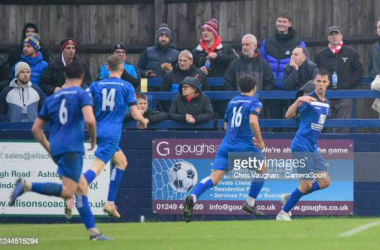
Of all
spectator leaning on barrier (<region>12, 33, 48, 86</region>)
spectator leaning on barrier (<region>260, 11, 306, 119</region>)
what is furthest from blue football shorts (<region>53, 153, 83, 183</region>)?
spectator leaning on barrier (<region>260, 11, 306, 119</region>)

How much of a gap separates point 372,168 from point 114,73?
5.28 meters

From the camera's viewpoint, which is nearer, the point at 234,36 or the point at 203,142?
the point at 203,142

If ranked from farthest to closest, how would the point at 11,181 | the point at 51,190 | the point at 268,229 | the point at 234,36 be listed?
the point at 234,36
the point at 11,181
the point at 268,229
the point at 51,190

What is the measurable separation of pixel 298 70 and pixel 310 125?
1.96m

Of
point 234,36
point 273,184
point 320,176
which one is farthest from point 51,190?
point 234,36

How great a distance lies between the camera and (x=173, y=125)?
678 inches

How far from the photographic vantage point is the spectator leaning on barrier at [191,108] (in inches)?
663

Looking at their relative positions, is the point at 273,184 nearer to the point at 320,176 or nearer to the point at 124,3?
the point at 320,176

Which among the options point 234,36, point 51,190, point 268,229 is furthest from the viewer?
point 234,36

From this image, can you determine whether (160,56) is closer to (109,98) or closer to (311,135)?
(311,135)

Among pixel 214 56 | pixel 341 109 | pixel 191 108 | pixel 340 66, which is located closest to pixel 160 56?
pixel 214 56

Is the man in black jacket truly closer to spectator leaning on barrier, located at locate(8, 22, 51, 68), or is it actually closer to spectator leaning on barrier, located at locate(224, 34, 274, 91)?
spectator leaning on barrier, located at locate(224, 34, 274, 91)

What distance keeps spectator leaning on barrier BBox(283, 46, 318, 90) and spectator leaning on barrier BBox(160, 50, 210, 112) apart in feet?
4.65

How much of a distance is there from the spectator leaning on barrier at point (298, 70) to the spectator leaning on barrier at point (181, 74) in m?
1.42
